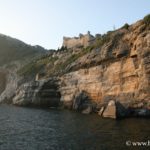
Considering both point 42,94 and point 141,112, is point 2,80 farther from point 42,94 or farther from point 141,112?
point 141,112

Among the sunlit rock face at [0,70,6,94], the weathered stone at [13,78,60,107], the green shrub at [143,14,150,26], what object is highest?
the green shrub at [143,14,150,26]

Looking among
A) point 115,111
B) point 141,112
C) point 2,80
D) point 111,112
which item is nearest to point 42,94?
point 111,112

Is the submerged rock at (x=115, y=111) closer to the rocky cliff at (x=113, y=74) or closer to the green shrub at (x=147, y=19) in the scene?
the rocky cliff at (x=113, y=74)

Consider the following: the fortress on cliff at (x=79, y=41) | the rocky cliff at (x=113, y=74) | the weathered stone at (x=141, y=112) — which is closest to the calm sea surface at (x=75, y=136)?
the weathered stone at (x=141, y=112)

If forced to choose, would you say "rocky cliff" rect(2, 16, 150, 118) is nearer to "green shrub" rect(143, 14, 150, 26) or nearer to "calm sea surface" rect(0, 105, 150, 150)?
"green shrub" rect(143, 14, 150, 26)

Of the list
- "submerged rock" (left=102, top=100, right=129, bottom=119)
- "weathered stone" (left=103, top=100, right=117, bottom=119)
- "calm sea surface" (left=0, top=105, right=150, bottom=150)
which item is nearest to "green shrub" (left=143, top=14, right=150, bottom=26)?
"submerged rock" (left=102, top=100, right=129, bottom=119)

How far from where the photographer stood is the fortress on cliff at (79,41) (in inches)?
5340

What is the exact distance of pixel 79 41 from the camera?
5915 inches

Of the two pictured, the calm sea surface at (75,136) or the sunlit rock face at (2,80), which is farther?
the sunlit rock face at (2,80)

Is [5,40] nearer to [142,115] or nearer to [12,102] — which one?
[12,102]

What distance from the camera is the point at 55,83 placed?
315 ft

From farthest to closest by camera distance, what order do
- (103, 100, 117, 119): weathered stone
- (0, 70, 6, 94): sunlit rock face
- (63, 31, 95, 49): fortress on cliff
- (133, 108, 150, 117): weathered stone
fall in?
(0, 70, 6, 94): sunlit rock face < (63, 31, 95, 49): fortress on cliff < (133, 108, 150, 117): weathered stone < (103, 100, 117, 119): weathered stone

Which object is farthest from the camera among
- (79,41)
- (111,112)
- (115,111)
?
(79,41)

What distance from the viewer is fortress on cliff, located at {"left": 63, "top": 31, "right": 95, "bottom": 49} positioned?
136m
